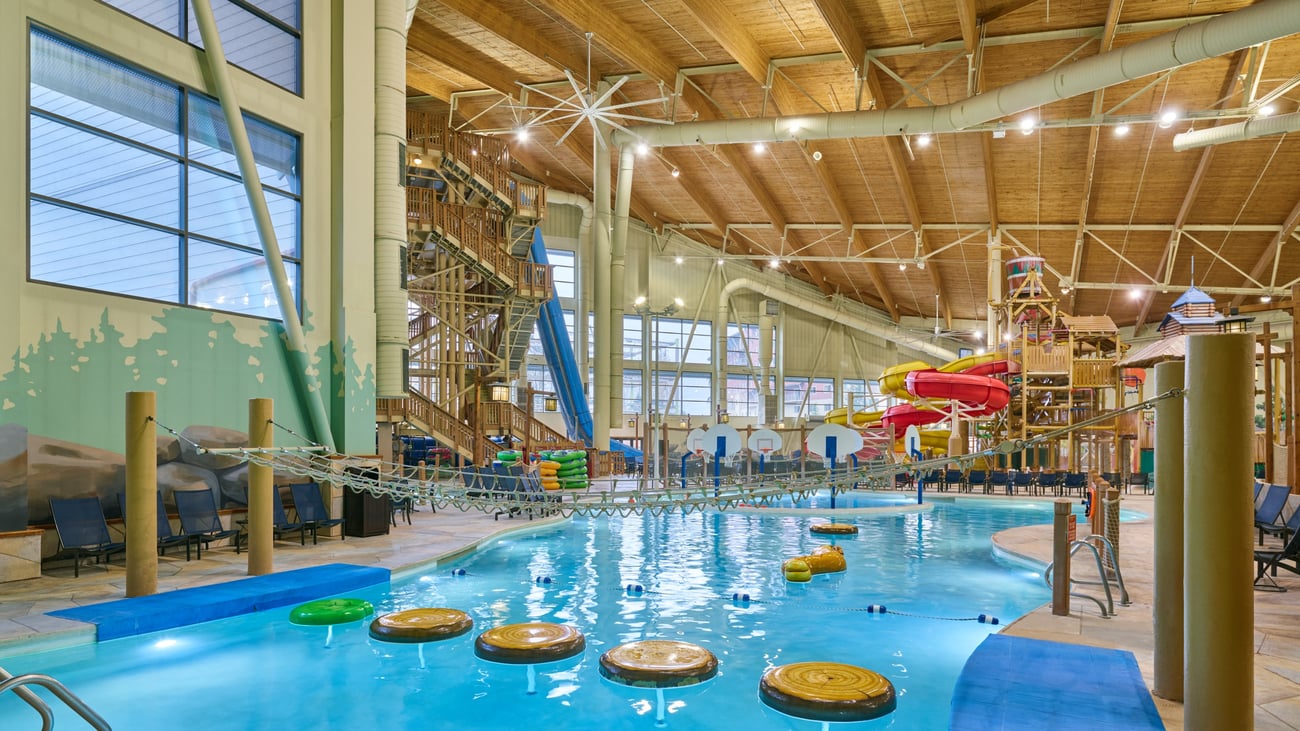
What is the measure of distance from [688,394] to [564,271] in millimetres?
7256

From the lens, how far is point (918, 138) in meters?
19.5

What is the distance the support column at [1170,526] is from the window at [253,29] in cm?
1026

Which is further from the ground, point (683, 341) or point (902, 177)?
point (902, 177)

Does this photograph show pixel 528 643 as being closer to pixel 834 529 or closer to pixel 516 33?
pixel 834 529

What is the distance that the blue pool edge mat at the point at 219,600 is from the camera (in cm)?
658

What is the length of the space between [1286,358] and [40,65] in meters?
15.5

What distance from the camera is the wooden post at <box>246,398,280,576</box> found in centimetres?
840

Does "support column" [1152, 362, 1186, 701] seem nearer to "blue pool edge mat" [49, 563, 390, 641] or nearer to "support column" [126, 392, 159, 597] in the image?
"blue pool edge mat" [49, 563, 390, 641]

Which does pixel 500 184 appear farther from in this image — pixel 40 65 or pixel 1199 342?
pixel 1199 342

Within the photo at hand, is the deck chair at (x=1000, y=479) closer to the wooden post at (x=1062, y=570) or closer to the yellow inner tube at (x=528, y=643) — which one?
the wooden post at (x=1062, y=570)

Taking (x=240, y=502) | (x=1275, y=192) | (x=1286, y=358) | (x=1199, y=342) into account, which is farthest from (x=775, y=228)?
(x=1199, y=342)

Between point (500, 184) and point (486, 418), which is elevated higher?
point (500, 184)

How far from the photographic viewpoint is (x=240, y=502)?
34.4 ft

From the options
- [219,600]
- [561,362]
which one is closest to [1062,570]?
[219,600]
